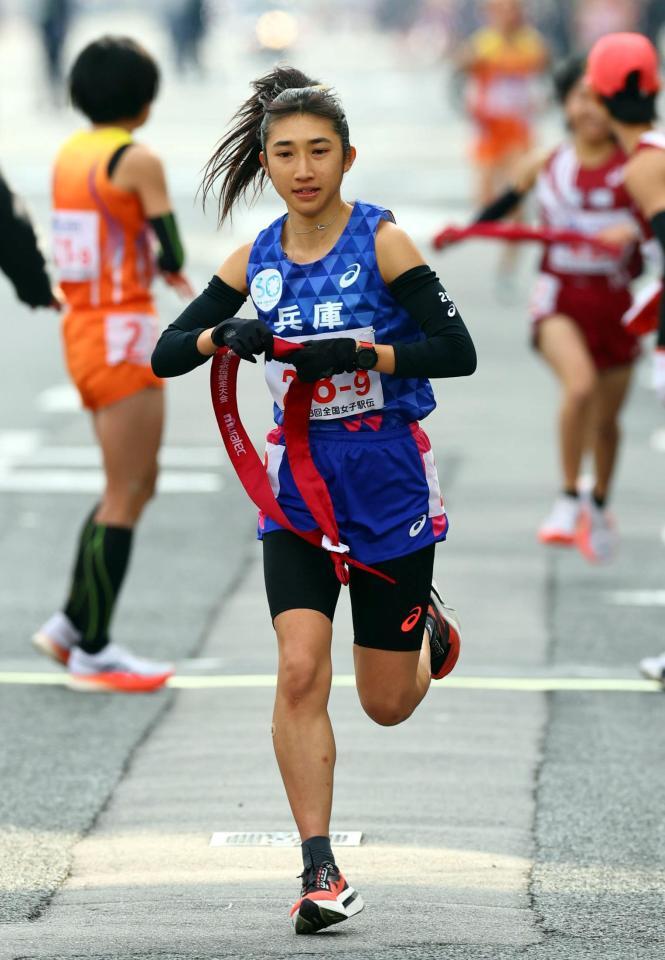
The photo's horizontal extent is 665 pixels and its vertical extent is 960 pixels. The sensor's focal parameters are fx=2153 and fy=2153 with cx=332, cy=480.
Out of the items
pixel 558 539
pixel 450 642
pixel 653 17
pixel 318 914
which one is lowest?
pixel 653 17

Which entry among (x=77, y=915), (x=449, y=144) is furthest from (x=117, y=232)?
(x=449, y=144)

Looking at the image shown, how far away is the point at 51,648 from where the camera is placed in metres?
7.56

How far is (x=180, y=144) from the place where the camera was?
98.1 ft

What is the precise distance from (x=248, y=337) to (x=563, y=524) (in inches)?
194

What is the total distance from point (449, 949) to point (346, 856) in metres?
0.87

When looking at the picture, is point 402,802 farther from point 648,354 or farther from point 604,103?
point 648,354

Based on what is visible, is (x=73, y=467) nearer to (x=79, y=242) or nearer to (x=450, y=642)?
(x=79, y=242)

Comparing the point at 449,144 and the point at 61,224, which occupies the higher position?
the point at 61,224

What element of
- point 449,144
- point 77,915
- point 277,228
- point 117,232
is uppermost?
point 277,228

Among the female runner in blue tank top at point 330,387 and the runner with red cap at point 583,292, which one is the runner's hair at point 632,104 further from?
the female runner in blue tank top at point 330,387

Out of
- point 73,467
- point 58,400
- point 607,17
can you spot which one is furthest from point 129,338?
point 607,17

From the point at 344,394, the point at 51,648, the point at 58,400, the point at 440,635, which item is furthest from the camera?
the point at 58,400

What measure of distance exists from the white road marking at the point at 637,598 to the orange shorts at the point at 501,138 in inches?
415

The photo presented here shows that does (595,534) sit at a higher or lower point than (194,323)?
lower
